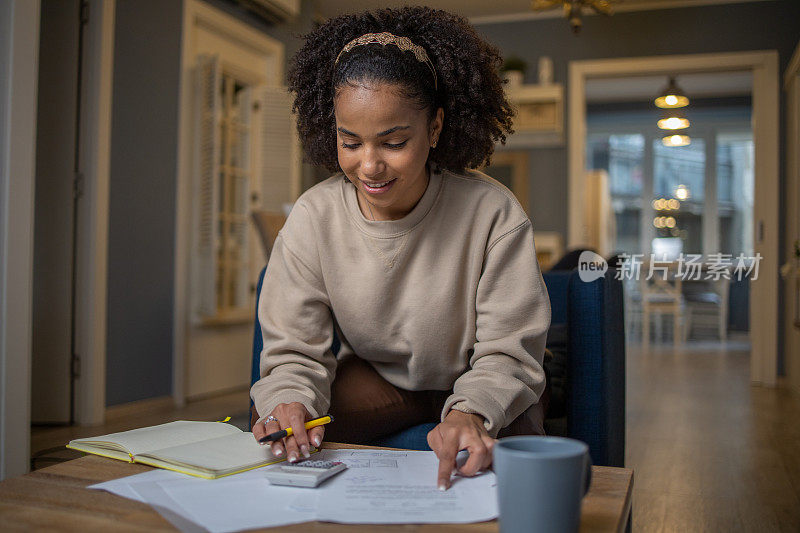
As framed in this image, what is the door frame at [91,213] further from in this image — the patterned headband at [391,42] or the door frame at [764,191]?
the door frame at [764,191]

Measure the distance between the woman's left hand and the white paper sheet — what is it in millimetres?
15

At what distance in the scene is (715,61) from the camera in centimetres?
518

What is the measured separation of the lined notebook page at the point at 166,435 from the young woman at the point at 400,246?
8 centimetres

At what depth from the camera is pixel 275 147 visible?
4750 mm

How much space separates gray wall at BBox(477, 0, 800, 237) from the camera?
16.8 feet

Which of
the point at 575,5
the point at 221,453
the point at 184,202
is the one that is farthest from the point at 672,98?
the point at 221,453

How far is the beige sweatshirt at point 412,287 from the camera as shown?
1.20 meters

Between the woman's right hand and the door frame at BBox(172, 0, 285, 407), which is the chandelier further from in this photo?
the woman's right hand

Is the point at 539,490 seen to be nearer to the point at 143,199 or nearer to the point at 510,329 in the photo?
the point at 510,329

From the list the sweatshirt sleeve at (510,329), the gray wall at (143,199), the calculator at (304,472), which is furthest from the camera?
the gray wall at (143,199)

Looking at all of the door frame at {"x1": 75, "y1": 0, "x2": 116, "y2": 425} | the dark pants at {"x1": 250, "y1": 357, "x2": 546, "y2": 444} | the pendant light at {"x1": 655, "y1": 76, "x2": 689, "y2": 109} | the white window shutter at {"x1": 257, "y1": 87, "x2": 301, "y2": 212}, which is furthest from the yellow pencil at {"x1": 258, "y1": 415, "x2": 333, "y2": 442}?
the pendant light at {"x1": 655, "y1": 76, "x2": 689, "y2": 109}

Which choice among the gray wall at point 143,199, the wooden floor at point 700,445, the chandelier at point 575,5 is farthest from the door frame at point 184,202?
the chandelier at point 575,5

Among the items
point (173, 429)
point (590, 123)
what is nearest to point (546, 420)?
point (173, 429)

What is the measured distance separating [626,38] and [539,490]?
5333 millimetres
